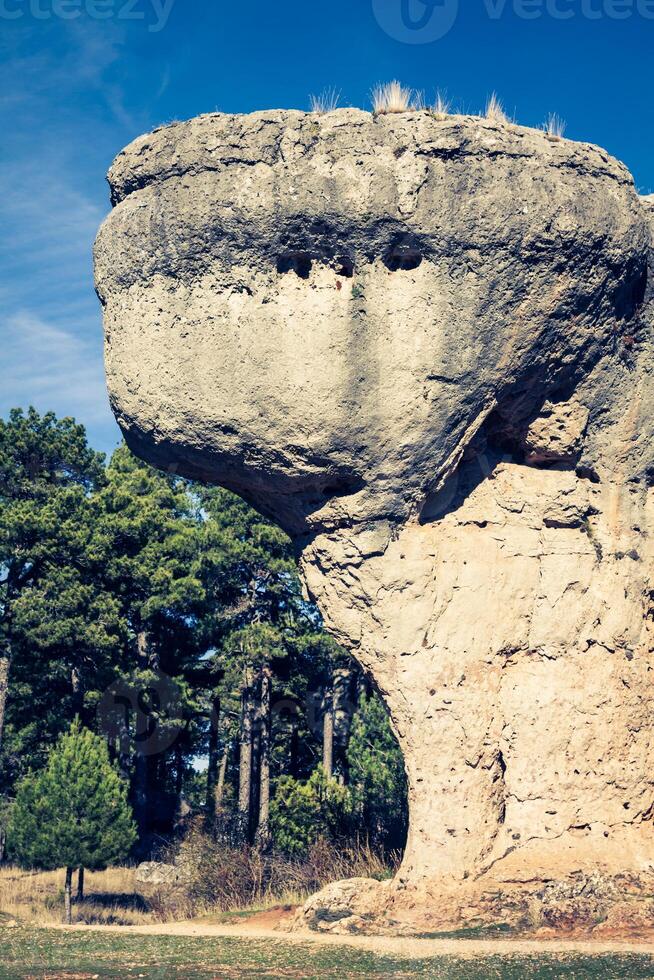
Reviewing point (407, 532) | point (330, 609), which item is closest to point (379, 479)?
point (407, 532)

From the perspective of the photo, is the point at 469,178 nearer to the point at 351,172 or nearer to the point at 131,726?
the point at 351,172

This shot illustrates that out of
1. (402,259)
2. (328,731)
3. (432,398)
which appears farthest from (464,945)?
(328,731)

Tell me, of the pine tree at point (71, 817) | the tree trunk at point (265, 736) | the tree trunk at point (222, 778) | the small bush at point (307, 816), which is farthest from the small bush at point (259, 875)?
the tree trunk at point (222, 778)

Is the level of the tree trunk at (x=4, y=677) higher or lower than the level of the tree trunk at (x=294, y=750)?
higher

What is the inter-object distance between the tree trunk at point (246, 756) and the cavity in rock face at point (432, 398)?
508 inches

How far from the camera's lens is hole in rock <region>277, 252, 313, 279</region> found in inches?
468

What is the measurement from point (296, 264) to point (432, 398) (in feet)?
7.04

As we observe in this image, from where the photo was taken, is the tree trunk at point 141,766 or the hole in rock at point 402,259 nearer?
the hole in rock at point 402,259

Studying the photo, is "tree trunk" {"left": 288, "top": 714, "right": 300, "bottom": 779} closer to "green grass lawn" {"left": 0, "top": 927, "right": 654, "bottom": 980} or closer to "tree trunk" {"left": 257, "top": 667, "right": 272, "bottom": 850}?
"tree trunk" {"left": 257, "top": 667, "right": 272, "bottom": 850}

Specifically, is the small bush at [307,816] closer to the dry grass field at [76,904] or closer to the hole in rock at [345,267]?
the dry grass field at [76,904]

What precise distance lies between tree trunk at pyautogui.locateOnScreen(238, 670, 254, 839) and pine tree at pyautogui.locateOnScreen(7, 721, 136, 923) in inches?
297

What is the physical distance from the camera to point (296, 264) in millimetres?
11984

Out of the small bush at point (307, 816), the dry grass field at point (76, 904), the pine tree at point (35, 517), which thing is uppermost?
the pine tree at point (35, 517)

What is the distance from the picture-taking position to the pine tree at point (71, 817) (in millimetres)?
16391
